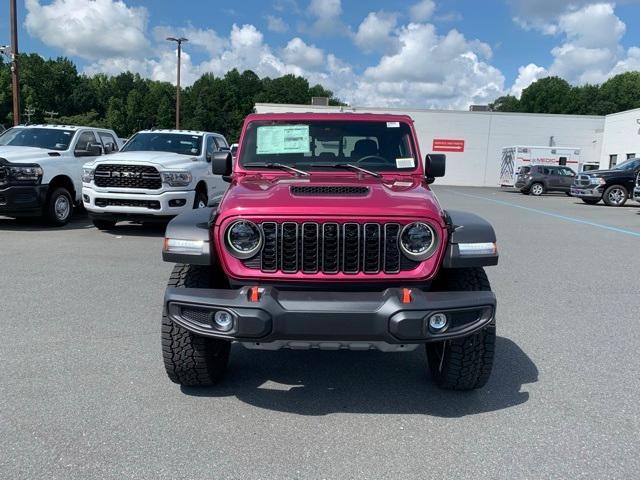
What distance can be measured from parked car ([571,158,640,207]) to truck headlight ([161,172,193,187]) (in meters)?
16.0

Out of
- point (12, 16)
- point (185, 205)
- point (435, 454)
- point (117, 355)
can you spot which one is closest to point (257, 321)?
point (435, 454)

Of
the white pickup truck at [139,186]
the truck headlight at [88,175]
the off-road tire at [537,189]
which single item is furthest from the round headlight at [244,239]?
the off-road tire at [537,189]

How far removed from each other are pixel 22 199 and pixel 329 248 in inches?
332

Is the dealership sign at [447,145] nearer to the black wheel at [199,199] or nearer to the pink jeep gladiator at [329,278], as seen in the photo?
the black wheel at [199,199]

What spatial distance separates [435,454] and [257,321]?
1169 millimetres

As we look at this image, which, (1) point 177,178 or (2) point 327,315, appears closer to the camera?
(2) point 327,315

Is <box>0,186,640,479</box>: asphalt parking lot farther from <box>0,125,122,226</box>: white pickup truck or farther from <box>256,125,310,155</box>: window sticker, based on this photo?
<box>0,125,122,226</box>: white pickup truck

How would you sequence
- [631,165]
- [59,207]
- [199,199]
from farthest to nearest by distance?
[631,165] < [59,207] < [199,199]

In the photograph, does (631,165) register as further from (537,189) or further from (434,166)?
(434,166)

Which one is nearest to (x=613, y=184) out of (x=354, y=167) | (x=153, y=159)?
(x=153, y=159)

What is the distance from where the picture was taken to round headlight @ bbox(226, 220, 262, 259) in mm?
3145

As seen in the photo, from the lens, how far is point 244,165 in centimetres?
442

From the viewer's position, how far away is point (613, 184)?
19.6 metres

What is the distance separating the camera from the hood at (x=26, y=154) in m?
9.80
